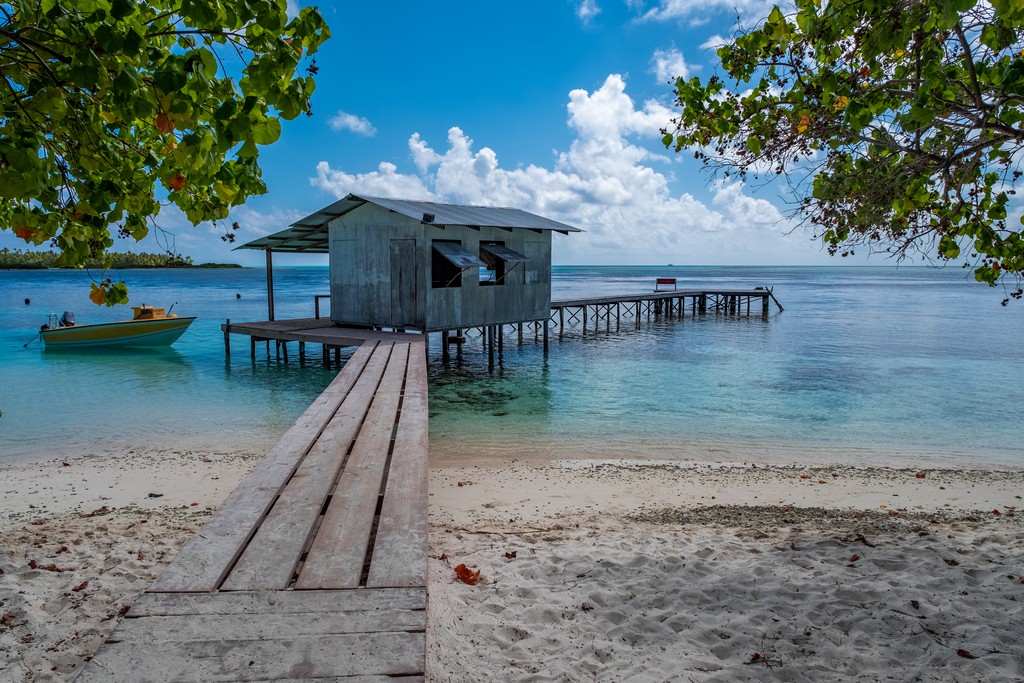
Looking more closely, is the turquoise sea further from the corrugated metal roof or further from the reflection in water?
the corrugated metal roof

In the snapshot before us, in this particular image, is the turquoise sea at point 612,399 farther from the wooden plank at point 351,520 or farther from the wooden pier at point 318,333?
the wooden plank at point 351,520

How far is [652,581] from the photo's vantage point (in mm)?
4207

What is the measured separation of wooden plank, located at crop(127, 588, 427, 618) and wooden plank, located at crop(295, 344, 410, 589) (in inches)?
3.1

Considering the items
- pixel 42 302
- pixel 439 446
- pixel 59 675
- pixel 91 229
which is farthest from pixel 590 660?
pixel 42 302

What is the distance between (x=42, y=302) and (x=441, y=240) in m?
53.4

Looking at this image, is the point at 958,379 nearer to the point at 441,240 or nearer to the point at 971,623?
the point at 441,240

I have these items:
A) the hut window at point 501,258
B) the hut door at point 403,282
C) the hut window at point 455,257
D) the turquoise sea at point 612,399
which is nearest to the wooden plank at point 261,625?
the turquoise sea at point 612,399

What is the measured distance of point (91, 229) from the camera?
3.93 m

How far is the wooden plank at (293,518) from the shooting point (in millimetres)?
2689

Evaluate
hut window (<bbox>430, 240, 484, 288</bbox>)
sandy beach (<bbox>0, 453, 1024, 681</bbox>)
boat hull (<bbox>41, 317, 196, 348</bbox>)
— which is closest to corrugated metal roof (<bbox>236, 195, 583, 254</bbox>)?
hut window (<bbox>430, 240, 484, 288</bbox>)

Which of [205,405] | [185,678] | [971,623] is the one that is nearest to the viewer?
[185,678]

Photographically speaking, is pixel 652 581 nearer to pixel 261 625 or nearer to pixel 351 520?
pixel 351 520

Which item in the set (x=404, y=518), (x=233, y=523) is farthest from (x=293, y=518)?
(x=404, y=518)

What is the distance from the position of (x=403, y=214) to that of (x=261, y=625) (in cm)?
1237
